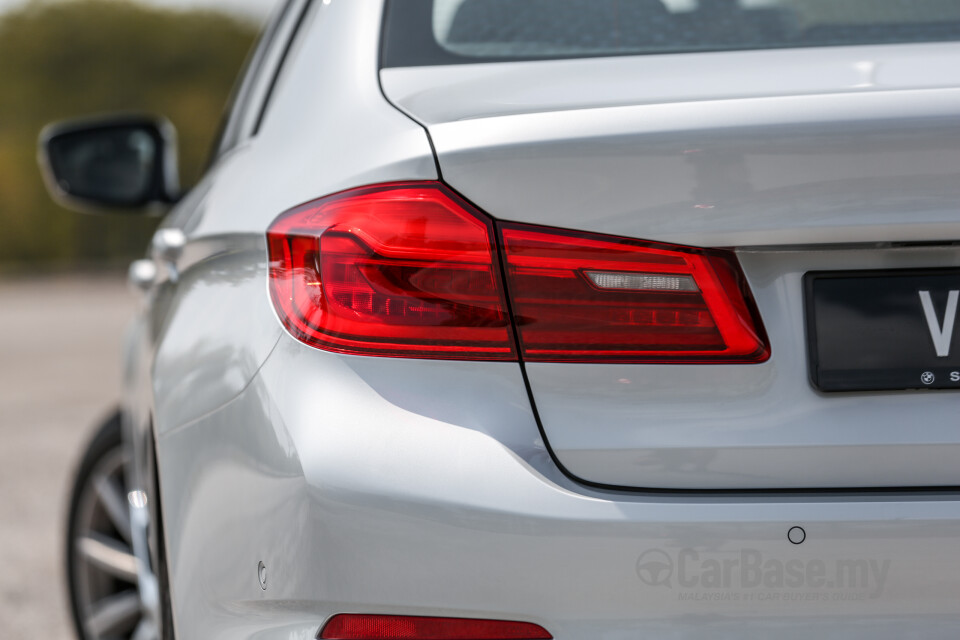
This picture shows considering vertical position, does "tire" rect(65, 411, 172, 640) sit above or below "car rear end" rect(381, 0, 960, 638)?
below

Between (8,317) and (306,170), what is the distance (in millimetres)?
12581

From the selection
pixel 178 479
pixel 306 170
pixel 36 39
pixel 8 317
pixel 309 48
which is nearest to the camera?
pixel 306 170

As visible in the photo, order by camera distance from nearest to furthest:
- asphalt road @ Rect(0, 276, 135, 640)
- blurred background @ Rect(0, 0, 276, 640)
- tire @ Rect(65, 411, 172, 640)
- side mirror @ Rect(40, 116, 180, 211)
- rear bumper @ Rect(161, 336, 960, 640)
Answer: rear bumper @ Rect(161, 336, 960, 640)
side mirror @ Rect(40, 116, 180, 211)
tire @ Rect(65, 411, 172, 640)
asphalt road @ Rect(0, 276, 135, 640)
blurred background @ Rect(0, 0, 276, 640)

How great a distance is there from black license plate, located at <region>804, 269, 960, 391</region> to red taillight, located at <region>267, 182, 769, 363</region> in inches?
3.1

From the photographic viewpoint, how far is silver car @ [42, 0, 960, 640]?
4.46 ft

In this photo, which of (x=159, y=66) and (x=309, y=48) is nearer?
(x=309, y=48)

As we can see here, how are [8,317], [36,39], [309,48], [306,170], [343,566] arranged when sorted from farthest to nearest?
[36,39], [8,317], [309,48], [306,170], [343,566]

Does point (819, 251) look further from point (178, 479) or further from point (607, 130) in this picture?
point (178, 479)

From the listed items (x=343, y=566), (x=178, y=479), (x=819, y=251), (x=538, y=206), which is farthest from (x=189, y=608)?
(x=819, y=251)

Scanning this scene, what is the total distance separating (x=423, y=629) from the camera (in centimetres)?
139

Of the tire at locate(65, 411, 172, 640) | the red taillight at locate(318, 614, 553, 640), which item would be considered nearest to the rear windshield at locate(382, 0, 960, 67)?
the red taillight at locate(318, 614, 553, 640)

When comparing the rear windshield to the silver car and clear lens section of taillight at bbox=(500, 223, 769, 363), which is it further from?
clear lens section of taillight at bbox=(500, 223, 769, 363)

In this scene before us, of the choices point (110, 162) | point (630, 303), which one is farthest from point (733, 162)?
point (110, 162)

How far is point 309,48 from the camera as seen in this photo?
1885 mm
